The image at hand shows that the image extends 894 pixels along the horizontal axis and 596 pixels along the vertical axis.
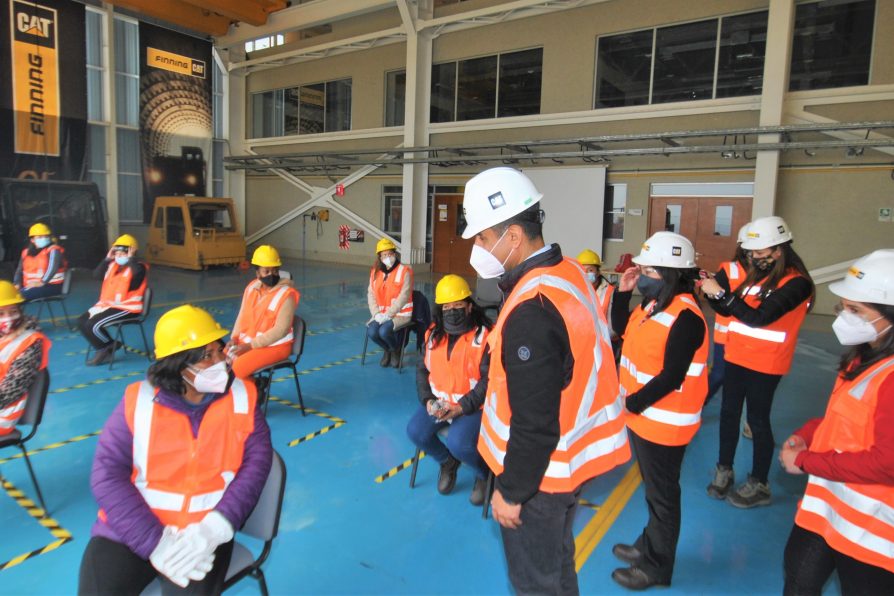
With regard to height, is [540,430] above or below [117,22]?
below

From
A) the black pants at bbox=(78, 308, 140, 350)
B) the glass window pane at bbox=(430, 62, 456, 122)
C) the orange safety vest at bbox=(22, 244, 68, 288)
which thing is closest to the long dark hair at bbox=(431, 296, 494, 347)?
the black pants at bbox=(78, 308, 140, 350)

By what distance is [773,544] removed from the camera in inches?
122

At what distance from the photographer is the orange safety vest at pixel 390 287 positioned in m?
6.41

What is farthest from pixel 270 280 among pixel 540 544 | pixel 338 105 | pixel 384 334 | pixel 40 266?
pixel 338 105

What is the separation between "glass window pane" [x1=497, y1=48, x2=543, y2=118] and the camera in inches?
546

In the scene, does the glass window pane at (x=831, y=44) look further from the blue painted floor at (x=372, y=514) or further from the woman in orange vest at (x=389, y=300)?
the woman in orange vest at (x=389, y=300)

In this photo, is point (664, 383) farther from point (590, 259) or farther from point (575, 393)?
point (590, 259)

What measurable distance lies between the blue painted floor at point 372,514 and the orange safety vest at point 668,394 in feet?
2.83

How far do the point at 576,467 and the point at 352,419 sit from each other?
134 inches

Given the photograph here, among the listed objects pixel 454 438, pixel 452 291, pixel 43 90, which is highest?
pixel 43 90

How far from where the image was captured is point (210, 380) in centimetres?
209

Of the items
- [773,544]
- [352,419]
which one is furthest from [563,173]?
[773,544]

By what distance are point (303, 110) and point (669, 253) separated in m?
18.1

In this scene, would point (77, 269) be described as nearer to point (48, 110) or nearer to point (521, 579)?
point (48, 110)
